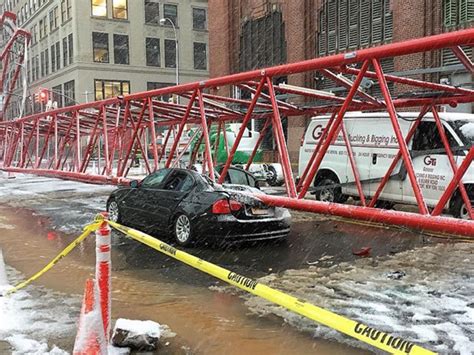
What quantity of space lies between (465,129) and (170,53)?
44708 millimetres

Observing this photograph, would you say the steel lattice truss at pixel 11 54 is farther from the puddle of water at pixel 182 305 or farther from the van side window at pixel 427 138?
the van side window at pixel 427 138

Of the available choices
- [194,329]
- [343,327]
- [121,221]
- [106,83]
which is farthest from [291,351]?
[106,83]

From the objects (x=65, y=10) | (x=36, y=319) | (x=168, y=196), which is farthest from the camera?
(x=65, y=10)

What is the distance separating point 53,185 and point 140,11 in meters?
32.5

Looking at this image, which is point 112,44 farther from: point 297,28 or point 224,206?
point 224,206

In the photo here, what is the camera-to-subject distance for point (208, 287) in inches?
257

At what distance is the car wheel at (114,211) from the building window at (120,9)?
138ft

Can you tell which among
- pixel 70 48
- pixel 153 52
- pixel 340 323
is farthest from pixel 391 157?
pixel 70 48

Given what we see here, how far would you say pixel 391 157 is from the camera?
11742mm

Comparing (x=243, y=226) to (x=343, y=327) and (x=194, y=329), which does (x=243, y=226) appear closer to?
(x=194, y=329)

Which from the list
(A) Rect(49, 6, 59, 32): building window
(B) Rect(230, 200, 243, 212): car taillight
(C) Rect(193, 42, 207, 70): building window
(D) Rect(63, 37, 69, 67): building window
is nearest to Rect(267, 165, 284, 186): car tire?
(B) Rect(230, 200, 243, 212): car taillight

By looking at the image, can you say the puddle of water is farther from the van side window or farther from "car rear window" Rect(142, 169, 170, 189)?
the van side window

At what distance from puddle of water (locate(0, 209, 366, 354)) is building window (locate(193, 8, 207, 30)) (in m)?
47.5

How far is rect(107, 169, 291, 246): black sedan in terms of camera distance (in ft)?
28.1
